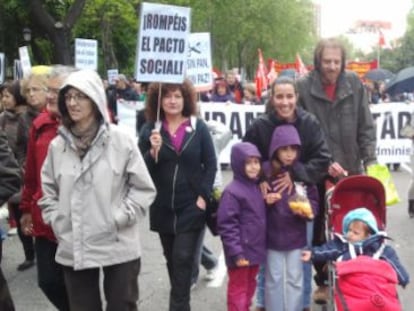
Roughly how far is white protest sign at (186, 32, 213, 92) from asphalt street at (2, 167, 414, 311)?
2.62 meters

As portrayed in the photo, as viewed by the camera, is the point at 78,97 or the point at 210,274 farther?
the point at 210,274

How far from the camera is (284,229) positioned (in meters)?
4.56

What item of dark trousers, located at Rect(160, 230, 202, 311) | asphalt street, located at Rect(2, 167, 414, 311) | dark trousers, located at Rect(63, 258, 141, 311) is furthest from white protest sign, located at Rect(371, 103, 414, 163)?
dark trousers, located at Rect(63, 258, 141, 311)

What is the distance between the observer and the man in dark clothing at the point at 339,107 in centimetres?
505

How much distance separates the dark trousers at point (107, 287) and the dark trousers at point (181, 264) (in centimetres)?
74

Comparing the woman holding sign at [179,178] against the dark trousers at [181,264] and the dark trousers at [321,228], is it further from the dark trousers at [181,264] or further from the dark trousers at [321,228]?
the dark trousers at [321,228]

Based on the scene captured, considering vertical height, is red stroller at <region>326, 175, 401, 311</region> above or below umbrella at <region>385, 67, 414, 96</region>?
below

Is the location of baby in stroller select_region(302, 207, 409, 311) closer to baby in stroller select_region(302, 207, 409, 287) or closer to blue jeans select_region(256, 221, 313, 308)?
baby in stroller select_region(302, 207, 409, 287)

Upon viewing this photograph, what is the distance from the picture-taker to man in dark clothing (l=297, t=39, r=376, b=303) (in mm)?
5047

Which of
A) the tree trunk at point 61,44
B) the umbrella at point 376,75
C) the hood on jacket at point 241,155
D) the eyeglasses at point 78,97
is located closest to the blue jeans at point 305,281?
the hood on jacket at point 241,155

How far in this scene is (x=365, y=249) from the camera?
436cm

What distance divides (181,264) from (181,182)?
22.1 inches

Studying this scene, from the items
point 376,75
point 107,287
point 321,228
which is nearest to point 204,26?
point 376,75

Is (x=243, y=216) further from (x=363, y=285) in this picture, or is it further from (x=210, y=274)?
(x=210, y=274)
